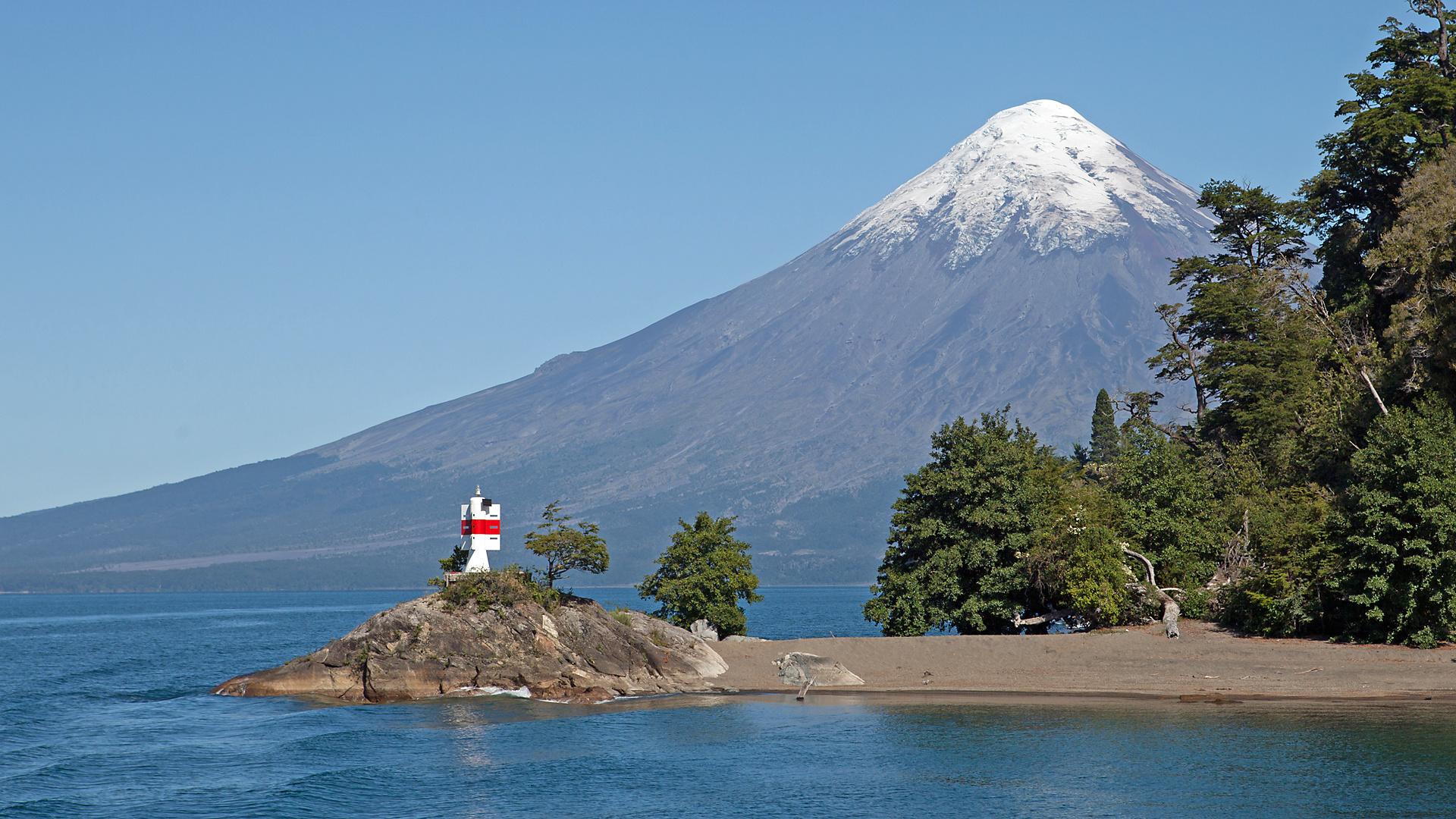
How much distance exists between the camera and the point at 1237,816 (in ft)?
87.6

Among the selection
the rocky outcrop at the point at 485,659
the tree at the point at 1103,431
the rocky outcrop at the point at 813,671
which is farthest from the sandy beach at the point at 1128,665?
the tree at the point at 1103,431

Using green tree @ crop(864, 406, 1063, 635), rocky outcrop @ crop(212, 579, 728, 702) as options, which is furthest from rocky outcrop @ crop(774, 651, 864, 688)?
green tree @ crop(864, 406, 1063, 635)

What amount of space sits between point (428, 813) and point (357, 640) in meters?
18.5

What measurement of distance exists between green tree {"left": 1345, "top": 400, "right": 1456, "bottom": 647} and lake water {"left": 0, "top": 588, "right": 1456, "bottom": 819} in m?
6.29

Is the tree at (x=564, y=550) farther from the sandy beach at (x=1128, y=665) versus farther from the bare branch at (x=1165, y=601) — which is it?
the bare branch at (x=1165, y=601)

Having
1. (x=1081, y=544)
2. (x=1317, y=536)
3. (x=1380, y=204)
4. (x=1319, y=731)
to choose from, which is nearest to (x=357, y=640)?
(x=1081, y=544)

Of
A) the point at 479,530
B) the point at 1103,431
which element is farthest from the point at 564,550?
the point at 1103,431

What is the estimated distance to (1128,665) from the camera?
4428 centimetres

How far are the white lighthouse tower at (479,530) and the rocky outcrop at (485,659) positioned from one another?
318cm

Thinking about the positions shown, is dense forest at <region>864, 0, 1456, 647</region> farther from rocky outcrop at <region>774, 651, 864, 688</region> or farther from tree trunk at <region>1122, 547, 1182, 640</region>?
rocky outcrop at <region>774, 651, 864, 688</region>

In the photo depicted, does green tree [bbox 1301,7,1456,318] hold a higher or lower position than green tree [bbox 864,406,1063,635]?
higher

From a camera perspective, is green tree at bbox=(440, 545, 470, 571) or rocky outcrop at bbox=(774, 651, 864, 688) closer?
rocky outcrop at bbox=(774, 651, 864, 688)

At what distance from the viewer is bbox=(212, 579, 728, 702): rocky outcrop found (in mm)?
45219

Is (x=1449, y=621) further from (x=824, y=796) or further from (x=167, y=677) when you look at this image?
(x=167, y=677)
